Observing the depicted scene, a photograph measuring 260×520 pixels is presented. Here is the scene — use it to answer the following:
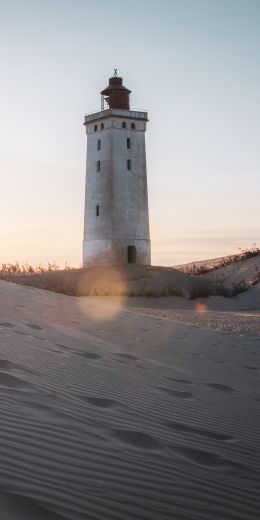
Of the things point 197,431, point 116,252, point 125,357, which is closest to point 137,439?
point 197,431

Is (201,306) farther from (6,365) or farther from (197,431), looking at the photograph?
(197,431)

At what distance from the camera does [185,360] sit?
21.6ft

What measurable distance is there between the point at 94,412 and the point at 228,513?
1.24 metres

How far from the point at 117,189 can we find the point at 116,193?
0.25m

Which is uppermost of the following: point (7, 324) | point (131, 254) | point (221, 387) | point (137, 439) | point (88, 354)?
point (131, 254)

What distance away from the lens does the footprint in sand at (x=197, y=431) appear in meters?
3.34

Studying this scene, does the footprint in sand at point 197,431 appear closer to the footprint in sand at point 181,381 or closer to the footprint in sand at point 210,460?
the footprint in sand at point 210,460

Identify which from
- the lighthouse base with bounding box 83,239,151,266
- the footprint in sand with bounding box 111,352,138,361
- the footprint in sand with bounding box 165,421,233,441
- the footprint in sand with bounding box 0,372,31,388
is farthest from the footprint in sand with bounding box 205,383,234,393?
the lighthouse base with bounding box 83,239,151,266

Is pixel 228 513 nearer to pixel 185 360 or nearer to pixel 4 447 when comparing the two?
pixel 4 447

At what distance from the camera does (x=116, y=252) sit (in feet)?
101

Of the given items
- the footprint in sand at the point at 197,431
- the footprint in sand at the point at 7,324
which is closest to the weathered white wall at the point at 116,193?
the footprint in sand at the point at 7,324

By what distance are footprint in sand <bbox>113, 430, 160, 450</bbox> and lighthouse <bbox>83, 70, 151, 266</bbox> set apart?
91.2 ft

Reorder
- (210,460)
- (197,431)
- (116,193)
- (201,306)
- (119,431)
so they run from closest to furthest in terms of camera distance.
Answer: (210,460) < (119,431) < (197,431) < (201,306) < (116,193)

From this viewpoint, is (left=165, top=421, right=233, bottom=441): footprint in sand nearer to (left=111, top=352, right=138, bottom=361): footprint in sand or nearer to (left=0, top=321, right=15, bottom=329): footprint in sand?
(left=111, top=352, right=138, bottom=361): footprint in sand
